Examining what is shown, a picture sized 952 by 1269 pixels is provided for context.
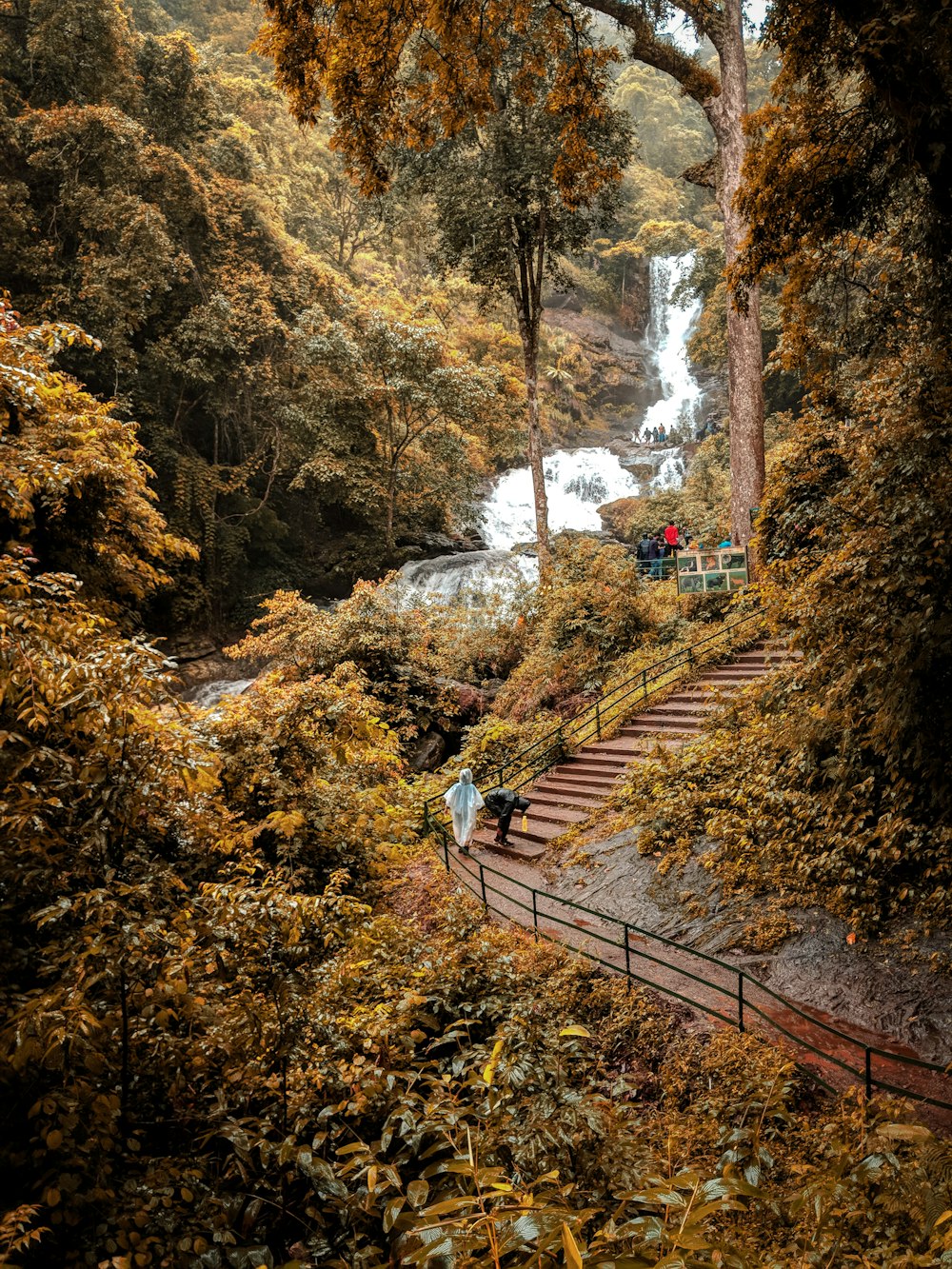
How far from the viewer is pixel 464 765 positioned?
568 inches

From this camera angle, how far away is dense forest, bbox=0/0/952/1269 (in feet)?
9.25

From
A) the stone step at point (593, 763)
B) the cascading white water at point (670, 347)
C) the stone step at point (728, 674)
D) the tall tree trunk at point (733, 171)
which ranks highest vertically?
the cascading white water at point (670, 347)

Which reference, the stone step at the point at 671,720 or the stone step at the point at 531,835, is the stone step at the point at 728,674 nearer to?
the stone step at the point at 671,720

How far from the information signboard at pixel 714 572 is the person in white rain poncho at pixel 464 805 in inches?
300

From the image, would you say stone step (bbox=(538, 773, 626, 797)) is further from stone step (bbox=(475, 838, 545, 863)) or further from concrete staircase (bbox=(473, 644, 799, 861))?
stone step (bbox=(475, 838, 545, 863))

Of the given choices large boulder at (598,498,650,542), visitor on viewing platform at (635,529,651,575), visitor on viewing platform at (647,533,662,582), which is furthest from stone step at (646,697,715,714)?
large boulder at (598,498,650,542)

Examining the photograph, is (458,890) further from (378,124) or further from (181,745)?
(378,124)

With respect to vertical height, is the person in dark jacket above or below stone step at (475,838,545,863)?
above

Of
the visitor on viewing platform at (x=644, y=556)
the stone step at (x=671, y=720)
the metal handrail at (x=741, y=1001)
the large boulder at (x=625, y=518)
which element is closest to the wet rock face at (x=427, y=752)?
the stone step at (x=671, y=720)

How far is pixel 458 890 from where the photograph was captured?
Answer: 29.3ft

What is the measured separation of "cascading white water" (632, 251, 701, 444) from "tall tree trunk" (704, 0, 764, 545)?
25868 millimetres

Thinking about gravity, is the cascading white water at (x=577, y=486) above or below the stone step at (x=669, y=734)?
above

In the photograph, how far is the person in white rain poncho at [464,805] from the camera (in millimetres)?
10109

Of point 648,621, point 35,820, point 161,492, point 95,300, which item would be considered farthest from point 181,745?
point 161,492
